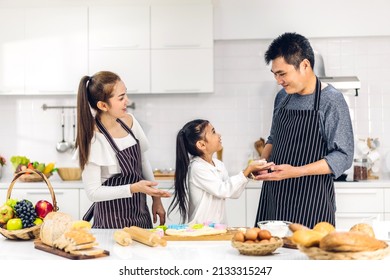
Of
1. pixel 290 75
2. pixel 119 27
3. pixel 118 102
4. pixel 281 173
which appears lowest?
pixel 281 173

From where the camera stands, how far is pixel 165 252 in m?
2.20

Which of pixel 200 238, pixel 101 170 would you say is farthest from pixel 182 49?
pixel 200 238

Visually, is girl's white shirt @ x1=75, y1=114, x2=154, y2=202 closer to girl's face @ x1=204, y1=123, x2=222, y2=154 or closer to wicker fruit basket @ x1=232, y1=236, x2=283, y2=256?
girl's face @ x1=204, y1=123, x2=222, y2=154

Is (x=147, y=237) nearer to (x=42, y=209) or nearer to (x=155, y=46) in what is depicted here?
(x=42, y=209)

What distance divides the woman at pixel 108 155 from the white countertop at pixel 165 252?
23.2 inches

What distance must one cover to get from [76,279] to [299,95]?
1541 mm

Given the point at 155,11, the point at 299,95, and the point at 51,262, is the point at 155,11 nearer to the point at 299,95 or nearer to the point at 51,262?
the point at 299,95

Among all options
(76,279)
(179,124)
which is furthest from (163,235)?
(179,124)

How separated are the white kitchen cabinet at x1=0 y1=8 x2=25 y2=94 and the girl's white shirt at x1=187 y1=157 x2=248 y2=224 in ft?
8.22

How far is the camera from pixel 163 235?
2496 millimetres

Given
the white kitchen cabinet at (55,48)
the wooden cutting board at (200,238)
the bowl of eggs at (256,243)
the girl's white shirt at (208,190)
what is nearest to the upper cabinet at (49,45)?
the white kitchen cabinet at (55,48)

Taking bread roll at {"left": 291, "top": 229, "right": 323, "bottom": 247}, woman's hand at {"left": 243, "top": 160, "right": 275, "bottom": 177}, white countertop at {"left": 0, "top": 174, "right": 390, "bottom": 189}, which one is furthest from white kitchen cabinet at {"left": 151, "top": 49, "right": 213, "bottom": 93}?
bread roll at {"left": 291, "top": 229, "right": 323, "bottom": 247}

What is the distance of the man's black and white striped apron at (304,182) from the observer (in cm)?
293

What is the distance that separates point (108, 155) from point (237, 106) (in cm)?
246
